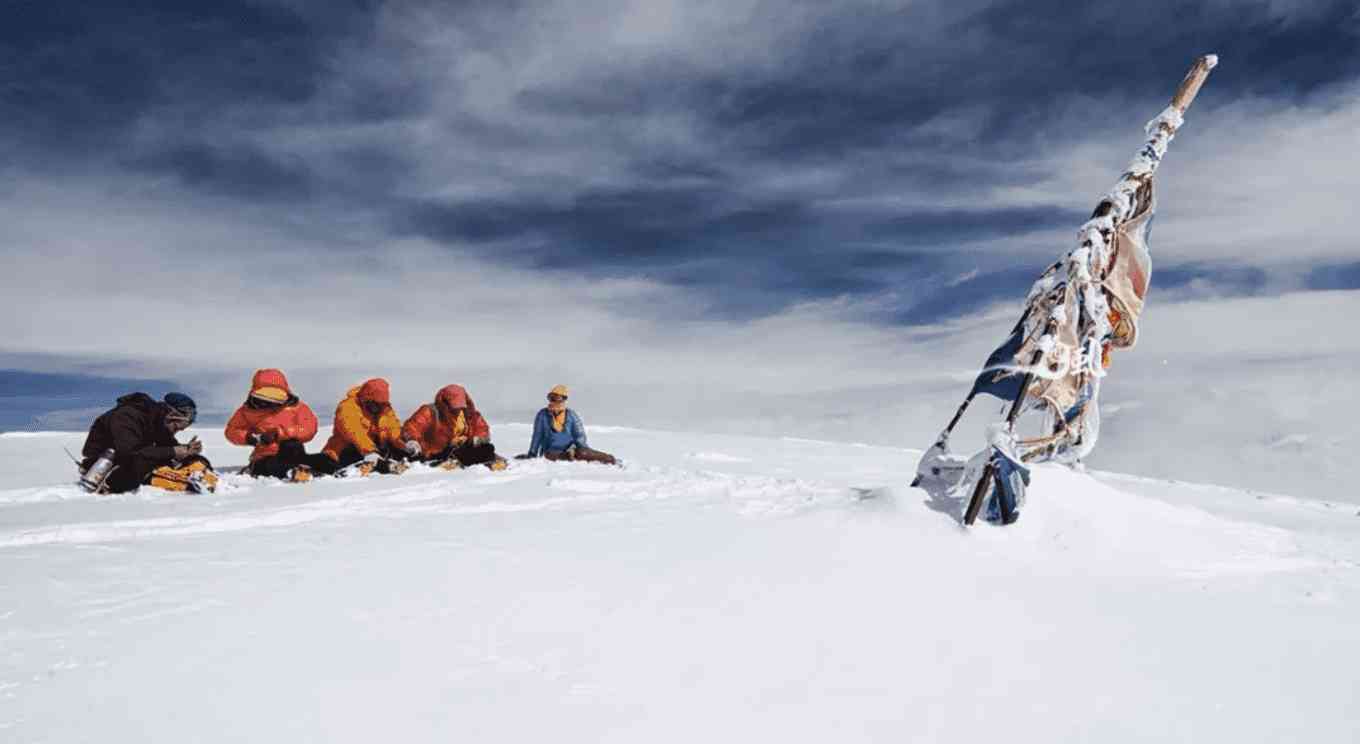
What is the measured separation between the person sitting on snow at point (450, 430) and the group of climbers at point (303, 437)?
13mm

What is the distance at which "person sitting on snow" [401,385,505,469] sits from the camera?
10.1 metres

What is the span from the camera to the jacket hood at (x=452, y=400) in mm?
10195

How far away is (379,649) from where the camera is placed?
3.00m

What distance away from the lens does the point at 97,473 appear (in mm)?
7836

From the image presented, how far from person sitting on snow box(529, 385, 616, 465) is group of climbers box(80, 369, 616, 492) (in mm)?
14

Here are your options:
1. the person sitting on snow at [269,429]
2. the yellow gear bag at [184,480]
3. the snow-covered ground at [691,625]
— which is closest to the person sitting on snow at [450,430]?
the person sitting on snow at [269,429]

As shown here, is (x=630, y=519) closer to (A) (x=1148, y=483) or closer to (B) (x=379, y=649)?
(B) (x=379, y=649)

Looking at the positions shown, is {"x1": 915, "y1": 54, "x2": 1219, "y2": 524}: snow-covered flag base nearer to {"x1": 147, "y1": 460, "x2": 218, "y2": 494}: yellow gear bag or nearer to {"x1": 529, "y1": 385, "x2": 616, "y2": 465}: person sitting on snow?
{"x1": 529, "y1": 385, "x2": 616, "y2": 465}: person sitting on snow

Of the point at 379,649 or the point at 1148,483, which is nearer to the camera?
the point at 379,649

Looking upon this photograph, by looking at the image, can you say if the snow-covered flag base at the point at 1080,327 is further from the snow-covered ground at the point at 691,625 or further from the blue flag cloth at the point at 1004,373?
the snow-covered ground at the point at 691,625

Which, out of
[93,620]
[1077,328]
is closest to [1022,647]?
[1077,328]

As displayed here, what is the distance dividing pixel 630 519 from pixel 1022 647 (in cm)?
304

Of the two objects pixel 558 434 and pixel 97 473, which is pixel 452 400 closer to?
pixel 558 434

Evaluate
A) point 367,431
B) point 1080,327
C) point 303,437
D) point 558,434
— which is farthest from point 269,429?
point 1080,327
